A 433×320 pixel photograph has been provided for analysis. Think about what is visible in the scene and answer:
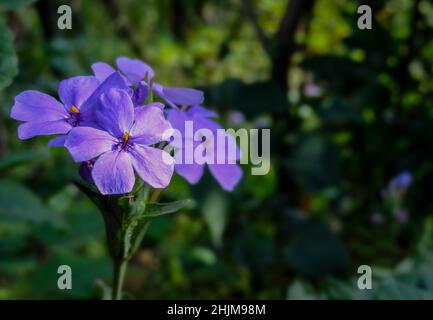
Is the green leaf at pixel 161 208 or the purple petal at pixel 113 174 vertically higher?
the purple petal at pixel 113 174

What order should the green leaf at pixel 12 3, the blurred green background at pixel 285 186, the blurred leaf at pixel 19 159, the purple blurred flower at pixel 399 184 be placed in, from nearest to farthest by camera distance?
the green leaf at pixel 12 3, the blurred leaf at pixel 19 159, the blurred green background at pixel 285 186, the purple blurred flower at pixel 399 184

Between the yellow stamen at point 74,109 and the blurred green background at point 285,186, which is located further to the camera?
the blurred green background at point 285,186

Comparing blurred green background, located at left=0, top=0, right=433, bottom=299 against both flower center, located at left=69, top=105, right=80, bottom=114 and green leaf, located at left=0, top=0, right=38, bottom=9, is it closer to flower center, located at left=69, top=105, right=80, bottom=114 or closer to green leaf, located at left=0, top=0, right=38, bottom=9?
green leaf, located at left=0, top=0, right=38, bottom=9

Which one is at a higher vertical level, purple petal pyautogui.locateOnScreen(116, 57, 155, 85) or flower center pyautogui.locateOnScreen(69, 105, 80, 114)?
purple petal pyautogui.locateOnScreen(116, 57, 155, 85)

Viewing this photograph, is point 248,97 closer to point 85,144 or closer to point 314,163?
point 314,163

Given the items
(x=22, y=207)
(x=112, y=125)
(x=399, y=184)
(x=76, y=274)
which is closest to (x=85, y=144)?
(x=112, y=125)

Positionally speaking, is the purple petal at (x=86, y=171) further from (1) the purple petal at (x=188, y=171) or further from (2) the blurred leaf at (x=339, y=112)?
(2) the blurred leaf at (x=339, y=112)

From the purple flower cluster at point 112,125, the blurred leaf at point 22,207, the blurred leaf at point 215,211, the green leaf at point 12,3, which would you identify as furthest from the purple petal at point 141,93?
the blurred leaf at point 215,211

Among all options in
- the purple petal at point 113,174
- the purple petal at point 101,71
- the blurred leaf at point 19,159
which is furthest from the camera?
the blurred leaf at point 19,159

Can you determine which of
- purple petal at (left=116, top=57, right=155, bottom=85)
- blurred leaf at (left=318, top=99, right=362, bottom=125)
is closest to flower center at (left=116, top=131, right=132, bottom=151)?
purple petal at (left=116, top=57, right=155, bottom=85)
